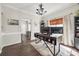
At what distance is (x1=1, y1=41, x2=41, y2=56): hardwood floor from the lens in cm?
197

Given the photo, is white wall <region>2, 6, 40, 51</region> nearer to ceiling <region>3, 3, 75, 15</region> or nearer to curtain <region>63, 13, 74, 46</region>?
ceiling <region>3, 3, 75, 15</region>

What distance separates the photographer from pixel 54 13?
1.98 m

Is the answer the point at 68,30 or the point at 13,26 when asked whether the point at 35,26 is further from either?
the point at 68,30

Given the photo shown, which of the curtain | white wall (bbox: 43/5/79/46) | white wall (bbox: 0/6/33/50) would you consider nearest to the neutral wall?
white wall (bbox: 0/6/33/50)

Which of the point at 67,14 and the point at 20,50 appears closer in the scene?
the point at 67,14

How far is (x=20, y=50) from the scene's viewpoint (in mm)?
2025

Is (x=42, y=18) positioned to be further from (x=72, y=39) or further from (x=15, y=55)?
(x=15, y=55)

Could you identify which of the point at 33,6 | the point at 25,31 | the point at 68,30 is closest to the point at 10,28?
the point at 25,31

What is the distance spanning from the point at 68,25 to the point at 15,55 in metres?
1.20

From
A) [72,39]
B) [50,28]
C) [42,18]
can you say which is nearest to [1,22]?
[42,18]

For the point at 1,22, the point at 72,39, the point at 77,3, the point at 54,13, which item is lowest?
the point at 72,39

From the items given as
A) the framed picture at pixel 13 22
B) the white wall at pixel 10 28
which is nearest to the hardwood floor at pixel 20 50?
the white wall at pixel 10 28

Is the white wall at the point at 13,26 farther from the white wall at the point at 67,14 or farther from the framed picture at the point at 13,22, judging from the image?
the white wall at the point at 67,14

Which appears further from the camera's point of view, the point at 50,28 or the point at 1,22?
the point at 50,28
